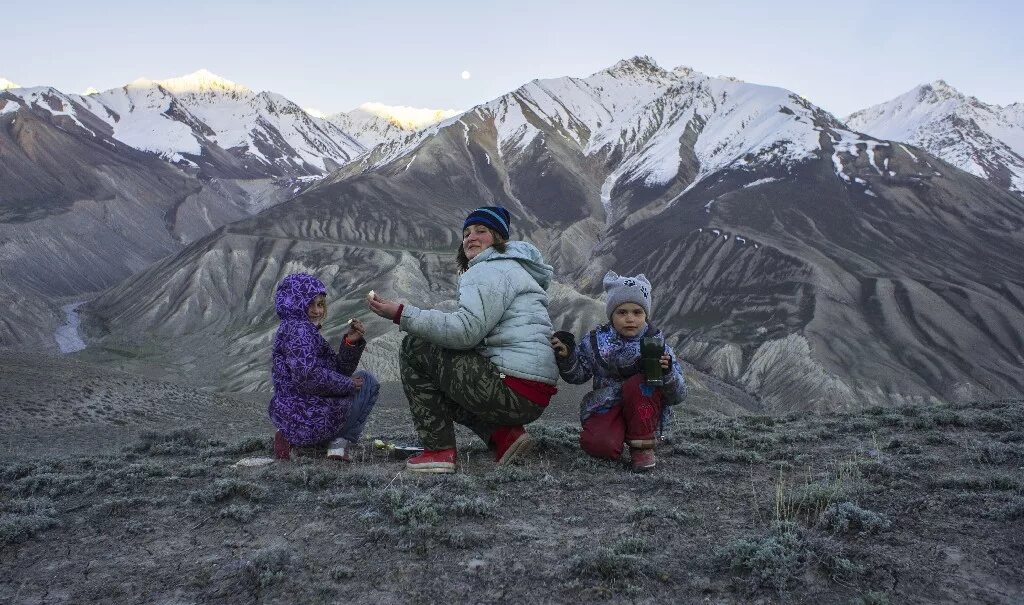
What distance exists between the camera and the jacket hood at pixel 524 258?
582cm

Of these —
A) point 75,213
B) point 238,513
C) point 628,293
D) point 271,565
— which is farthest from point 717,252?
point 75,213

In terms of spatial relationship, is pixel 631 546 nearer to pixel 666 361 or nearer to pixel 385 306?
pixel 666 361

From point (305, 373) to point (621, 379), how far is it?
117 inches

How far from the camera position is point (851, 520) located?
14.3 feet

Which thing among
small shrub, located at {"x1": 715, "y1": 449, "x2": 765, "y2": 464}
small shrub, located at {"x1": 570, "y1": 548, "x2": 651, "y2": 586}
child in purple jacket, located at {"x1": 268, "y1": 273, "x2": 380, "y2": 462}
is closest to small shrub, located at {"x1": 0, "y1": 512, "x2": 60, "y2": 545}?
child in purple jacket, located at {"x1": 268, "y1": 273, "x2": 380, "y2": 462}

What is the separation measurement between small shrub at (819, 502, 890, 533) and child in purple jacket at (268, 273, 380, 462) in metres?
4.03

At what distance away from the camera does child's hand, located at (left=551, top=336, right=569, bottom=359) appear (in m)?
5.96

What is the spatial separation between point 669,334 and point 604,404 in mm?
67061

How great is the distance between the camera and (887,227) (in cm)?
8725

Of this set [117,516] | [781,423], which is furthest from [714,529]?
[781,423]

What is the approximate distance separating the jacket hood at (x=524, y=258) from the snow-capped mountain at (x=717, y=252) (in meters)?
46.6

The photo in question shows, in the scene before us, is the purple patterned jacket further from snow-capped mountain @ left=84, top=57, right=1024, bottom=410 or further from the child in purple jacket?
snow-capped mountain @ left=84, top=57, right=1024, bottom=410

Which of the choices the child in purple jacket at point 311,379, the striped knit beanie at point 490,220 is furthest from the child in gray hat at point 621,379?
the child in purple jacket at point 311,379

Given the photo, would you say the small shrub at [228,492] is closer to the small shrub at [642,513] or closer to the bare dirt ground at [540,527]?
the bare dirt ground at [540,527]
